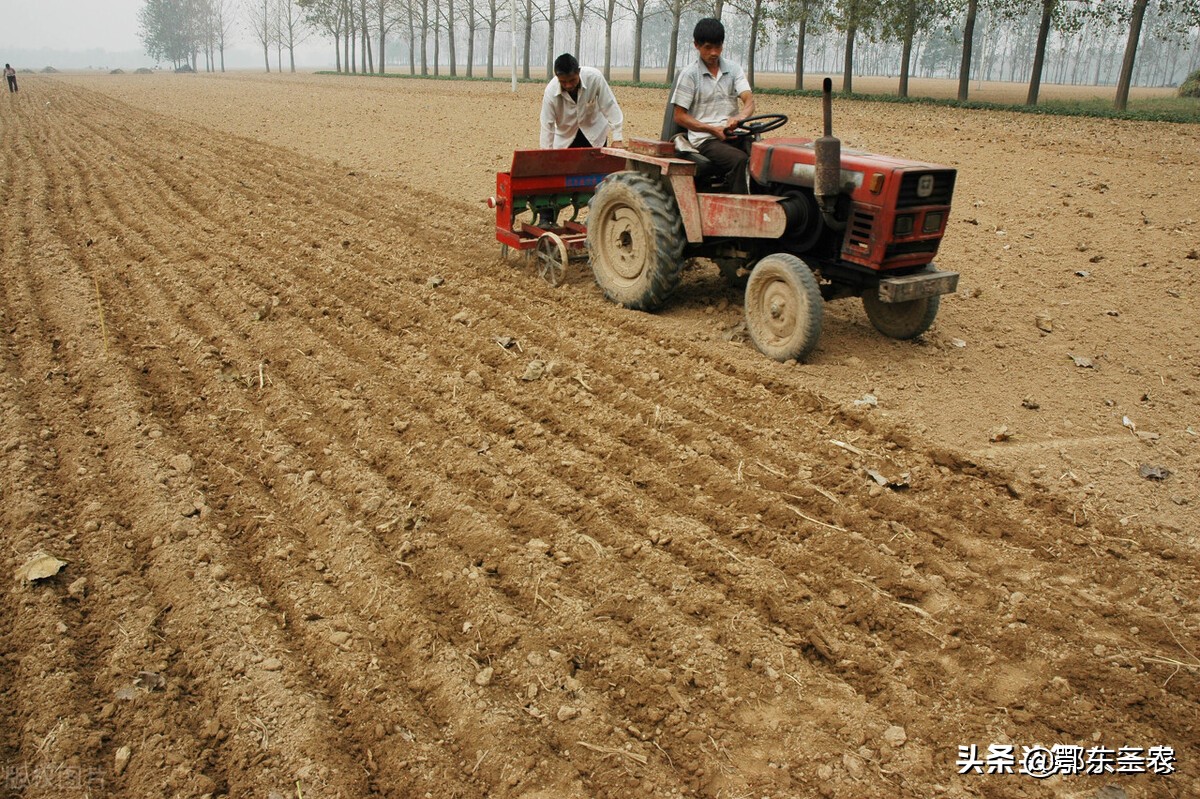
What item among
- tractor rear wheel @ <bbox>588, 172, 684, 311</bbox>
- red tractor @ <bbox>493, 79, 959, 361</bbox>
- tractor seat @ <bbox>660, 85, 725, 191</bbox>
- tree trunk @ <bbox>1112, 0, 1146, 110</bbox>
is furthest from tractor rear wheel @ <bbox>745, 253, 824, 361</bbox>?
tree trunk @ <bbox>1112, 0, 1146, 110</bbox>

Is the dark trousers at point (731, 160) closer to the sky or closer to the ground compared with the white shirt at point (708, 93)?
closer to the ground

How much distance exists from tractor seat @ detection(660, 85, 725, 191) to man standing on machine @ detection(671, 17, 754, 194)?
0.05m

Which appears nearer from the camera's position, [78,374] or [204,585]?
[204,585]

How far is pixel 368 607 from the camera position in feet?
10.7

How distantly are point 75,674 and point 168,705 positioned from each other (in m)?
0.40

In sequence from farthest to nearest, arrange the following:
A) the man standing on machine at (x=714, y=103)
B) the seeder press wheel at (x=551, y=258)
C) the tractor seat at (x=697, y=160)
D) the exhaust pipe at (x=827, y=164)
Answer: the seeder press wheel at (x=551, y=258)
the tractor seat at (x=697, y=160)
the man standing on machine at (x=714, y=103)
the exhaust pipe at (x=827, y=164)

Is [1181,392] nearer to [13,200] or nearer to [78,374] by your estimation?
[78,374]

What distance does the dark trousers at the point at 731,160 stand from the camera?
19.2ft

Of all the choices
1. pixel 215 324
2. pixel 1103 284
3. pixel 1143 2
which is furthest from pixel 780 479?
pixel 1143 2

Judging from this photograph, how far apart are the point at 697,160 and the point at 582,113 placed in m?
2.00

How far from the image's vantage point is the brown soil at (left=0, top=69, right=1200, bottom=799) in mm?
2699

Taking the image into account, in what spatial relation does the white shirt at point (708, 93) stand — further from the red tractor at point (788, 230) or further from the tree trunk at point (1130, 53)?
the tree trunk at point (1130, 53)

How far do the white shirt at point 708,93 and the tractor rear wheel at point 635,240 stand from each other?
524 millimetres

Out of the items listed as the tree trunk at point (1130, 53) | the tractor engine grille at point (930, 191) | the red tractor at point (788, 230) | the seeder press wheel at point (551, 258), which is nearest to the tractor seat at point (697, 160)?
the red tractor at point (788, 230)
